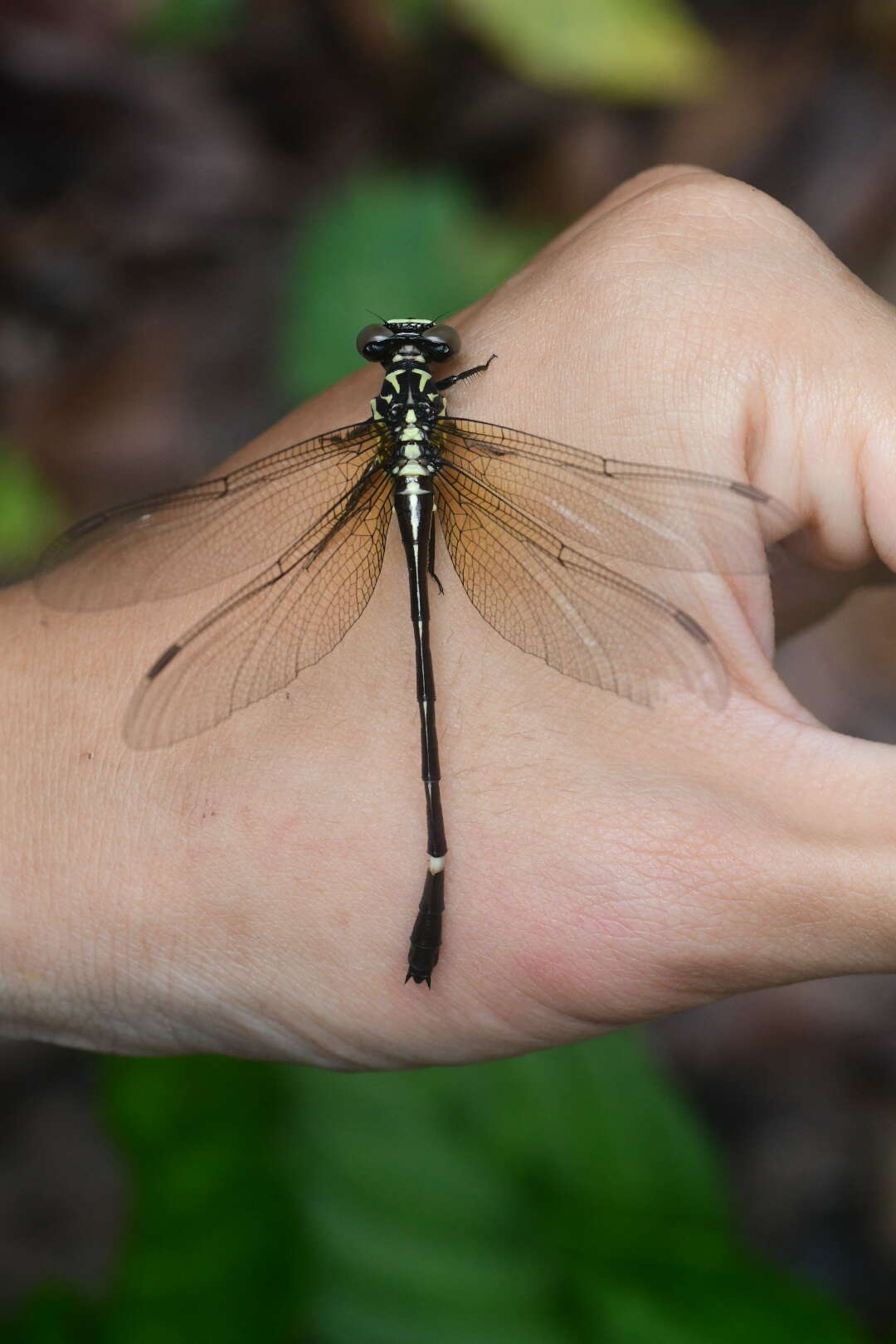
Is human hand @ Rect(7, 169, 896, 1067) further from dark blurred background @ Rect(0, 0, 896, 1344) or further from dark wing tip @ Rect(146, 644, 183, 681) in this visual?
dark blurred background @ Rect(0, 0, 896, 1344)

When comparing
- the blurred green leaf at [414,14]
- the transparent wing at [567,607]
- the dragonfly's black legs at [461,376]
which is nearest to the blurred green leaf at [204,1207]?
the transparent wing at [567,607]

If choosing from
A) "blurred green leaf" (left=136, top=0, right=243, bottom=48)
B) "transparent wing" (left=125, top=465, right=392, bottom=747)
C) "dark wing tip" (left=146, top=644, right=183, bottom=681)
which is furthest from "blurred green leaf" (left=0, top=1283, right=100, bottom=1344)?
"blurred green leaf" (left=136, top=0, right=243, bottom=48)

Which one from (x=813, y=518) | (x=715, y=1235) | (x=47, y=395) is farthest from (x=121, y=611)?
(x=47, y=395)

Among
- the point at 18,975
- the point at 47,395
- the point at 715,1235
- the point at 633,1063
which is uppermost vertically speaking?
the point at 47,395

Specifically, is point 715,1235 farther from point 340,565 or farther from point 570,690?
point 340,565

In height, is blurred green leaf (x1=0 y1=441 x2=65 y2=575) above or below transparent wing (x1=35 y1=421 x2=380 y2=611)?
above

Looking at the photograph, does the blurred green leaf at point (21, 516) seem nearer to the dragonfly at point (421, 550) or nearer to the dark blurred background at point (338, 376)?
the dark blurred background at point (338, 376)
